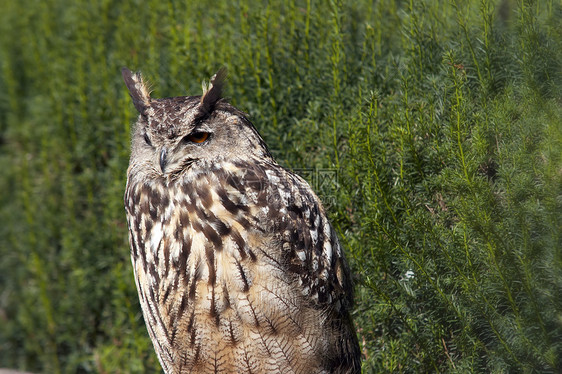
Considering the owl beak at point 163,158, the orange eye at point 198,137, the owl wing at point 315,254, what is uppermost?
the orange eye at point 198,137

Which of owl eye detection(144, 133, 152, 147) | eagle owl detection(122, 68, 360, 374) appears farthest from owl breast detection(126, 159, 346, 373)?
Answer: owl eye detection(144, 133, 152, 147)

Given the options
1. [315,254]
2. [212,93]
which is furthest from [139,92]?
[315,254]

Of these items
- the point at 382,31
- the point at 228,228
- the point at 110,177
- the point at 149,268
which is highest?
the point at 382,31

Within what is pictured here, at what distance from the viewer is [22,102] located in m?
4.26

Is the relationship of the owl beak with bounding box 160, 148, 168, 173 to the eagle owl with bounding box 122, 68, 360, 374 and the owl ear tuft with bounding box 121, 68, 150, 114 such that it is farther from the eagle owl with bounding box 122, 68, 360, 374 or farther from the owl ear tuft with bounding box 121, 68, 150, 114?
the owl ear tuft with bounding box 121, 68, 150, 114

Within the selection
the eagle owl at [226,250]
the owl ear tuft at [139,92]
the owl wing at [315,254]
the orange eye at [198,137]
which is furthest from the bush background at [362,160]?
the owl ear tuft at [139,92]

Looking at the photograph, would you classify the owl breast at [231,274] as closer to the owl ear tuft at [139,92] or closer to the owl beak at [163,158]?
the owl beak at [163,158]

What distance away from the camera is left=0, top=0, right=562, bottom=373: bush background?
1694 mm

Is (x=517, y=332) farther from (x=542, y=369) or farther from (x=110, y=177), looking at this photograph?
(x=110, y=177)

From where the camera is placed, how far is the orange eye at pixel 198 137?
74.0 inches

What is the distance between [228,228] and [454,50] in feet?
3.32

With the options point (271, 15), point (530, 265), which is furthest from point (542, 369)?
point (271, 15)

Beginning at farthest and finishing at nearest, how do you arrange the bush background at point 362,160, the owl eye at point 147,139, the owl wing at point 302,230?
the owl eye at point 147,139
the owl wing at point 302,230
the bush background at point 362,160

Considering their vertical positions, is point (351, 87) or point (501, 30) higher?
point (501, 30)
